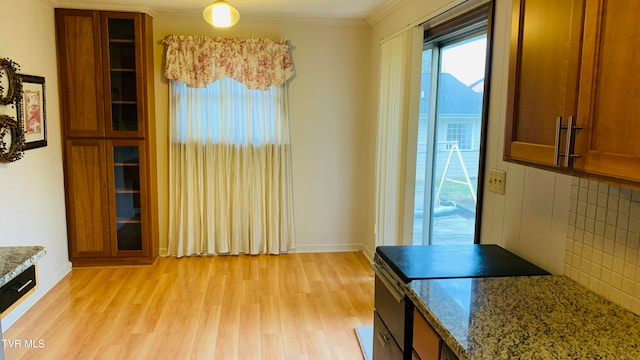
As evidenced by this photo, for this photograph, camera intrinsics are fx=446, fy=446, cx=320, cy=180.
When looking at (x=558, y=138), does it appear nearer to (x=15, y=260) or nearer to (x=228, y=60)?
(x=15, y=260)

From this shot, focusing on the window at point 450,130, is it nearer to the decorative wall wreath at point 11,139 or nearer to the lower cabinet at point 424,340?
the lower cabinet at point 424,340

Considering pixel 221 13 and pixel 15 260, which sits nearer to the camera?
pixel 15 260

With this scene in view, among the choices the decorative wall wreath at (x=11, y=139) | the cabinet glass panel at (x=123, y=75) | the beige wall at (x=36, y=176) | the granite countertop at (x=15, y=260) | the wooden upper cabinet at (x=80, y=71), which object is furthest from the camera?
the cabinet glass panel at (x=123, y=75)

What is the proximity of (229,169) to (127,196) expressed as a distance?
39.4 inches

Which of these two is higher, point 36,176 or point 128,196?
point 36,176

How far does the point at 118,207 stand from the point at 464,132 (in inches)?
127

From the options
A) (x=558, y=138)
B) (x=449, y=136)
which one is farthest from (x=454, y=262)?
(x=449, y=136)

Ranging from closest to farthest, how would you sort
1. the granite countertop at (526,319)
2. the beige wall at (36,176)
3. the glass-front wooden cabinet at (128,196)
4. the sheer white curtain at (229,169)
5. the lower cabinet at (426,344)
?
the granite countertop at (526,319), the lower cabinet at (426,344), the beige wall at (36,176), the glass-front wooden cabinet at (128,196), the sheer white curtain at (229,169)

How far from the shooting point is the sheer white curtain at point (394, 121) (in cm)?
336

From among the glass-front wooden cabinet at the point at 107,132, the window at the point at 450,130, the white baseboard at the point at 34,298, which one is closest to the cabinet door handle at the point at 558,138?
the window at the point at 450,130

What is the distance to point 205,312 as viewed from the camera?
338cm

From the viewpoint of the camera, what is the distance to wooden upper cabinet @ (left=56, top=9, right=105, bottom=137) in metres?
3.98

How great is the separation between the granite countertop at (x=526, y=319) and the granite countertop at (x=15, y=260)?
1.52 m

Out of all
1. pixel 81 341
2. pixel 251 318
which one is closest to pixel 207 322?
pixel 251 318
